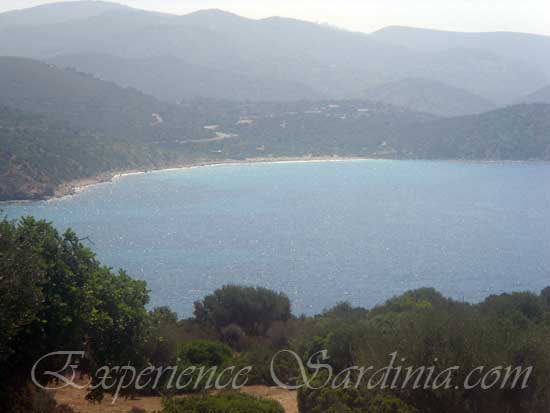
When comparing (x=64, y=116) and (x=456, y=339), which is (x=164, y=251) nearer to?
(x=456, y=339)

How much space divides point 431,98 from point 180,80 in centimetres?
5588

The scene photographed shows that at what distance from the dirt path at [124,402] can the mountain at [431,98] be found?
141925 mm

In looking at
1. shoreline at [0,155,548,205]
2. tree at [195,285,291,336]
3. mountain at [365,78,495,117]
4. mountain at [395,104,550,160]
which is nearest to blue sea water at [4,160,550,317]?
shoreline at [0,155,548,205]

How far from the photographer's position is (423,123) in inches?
4144

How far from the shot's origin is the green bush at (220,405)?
7.89 m

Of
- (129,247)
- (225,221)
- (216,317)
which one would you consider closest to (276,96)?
(225,221)

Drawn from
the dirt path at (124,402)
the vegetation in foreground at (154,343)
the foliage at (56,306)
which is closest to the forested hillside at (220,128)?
the dirt path at (124,402)

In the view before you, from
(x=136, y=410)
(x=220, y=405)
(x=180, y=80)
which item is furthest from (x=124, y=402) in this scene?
(x=180, y=80)

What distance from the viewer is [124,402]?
34.4ft

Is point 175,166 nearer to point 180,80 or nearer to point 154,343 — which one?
point 154,343

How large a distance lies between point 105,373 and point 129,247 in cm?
3410

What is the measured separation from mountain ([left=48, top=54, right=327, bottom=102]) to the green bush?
490 feet

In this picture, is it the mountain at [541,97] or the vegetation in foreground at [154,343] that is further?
the mountain at [541,97]

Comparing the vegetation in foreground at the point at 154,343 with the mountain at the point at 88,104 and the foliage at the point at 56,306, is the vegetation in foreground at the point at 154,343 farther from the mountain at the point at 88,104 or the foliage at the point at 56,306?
the mountain at the point at 88,104
